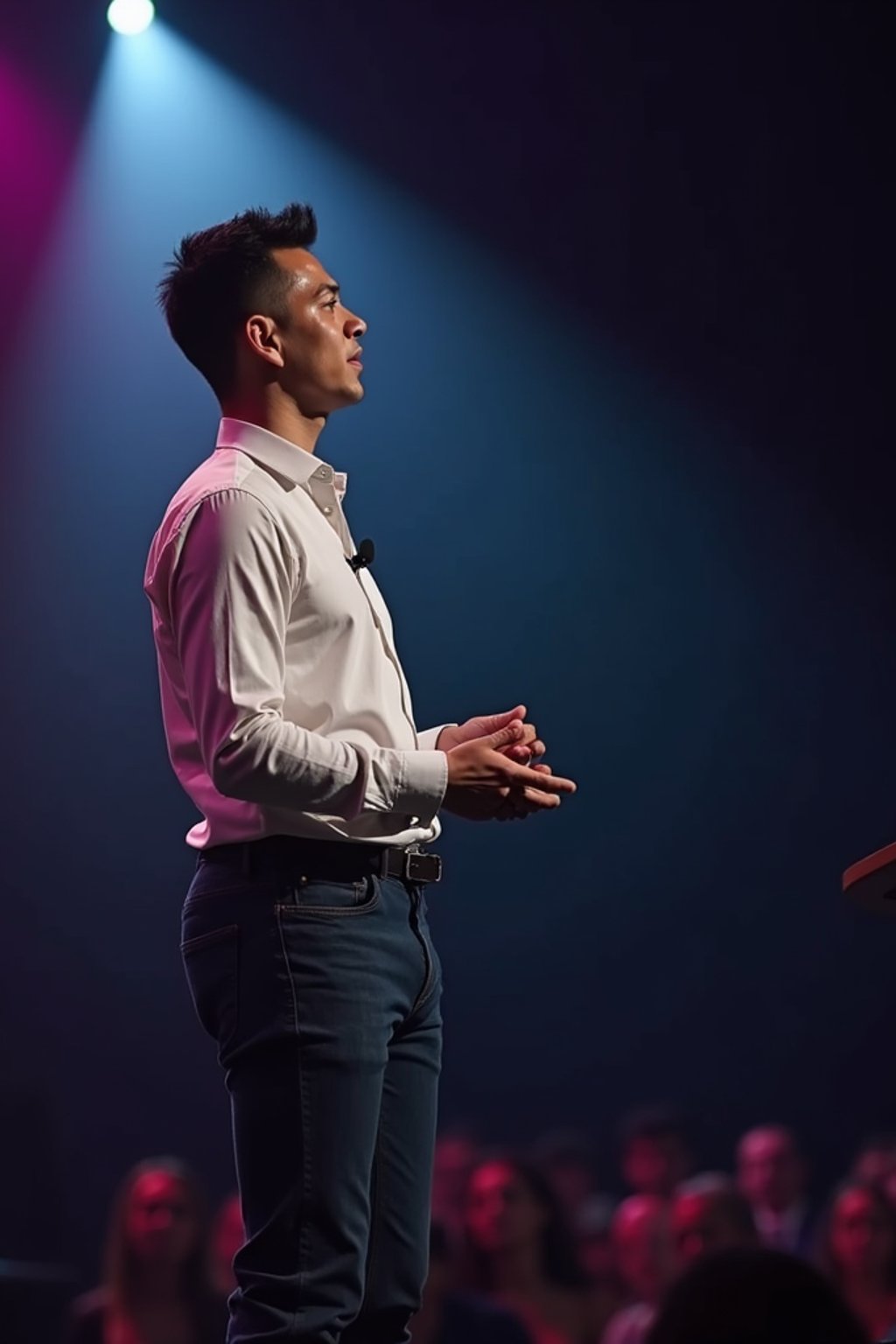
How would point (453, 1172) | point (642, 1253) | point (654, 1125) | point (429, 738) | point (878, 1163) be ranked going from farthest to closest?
point (654, 1125)
point (878, 1163)
point (453, 1172)
point (642, 1253)
point (429, 738)

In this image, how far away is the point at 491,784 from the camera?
1611mm

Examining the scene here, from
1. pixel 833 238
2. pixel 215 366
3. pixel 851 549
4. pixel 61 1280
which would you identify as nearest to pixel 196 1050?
pixel 61 1280

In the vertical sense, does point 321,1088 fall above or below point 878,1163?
above

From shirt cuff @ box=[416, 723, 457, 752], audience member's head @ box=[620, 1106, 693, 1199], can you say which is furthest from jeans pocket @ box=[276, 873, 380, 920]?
audience member's head @ box=[620, 1106, 693, 1199]

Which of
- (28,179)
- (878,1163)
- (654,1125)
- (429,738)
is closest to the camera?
(429,738)

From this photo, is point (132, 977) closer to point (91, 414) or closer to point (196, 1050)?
point (196, 1050)

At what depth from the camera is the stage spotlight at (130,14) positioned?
5.39m

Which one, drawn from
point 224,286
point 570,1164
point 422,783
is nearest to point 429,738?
point 422,783

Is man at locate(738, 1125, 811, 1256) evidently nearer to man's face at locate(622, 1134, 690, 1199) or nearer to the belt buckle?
man's face at locate(622, 1134, 690, 1199)

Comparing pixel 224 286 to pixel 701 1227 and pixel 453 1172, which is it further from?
pixel 453 1172

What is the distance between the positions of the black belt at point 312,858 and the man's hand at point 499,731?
0.44ft

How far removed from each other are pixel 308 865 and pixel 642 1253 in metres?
3.03

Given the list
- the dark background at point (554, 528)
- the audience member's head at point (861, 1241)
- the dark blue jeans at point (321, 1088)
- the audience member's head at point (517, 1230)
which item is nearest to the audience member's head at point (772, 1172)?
the dark background at point (554, 528)

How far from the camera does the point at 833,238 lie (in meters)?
5.69
